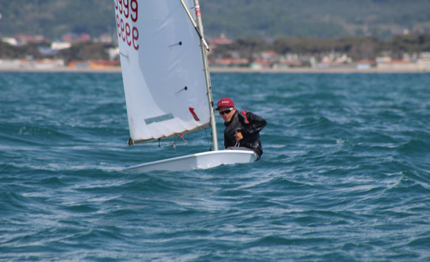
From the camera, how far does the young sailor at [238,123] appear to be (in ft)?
33.0

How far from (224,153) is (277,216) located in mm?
2600

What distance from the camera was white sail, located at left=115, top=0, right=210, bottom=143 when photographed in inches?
383

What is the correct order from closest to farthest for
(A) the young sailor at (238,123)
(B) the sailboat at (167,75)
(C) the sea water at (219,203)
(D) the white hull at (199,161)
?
(C) the sea water at (219,203), (B) the sailboat at (167,75), (D) the white hull at (199,161), (A) the young sailor at (238,123)

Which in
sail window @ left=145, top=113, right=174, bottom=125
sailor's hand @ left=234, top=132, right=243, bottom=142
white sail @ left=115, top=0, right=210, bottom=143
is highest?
white sail @ left=115, top=0, right=210, bottom=143

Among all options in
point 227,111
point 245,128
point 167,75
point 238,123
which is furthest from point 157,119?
point 245,128

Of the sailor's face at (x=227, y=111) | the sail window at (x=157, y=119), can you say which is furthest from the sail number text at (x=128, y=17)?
the sailor's face at (x=227, y=111)

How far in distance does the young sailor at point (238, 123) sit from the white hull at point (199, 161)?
1.09 ft

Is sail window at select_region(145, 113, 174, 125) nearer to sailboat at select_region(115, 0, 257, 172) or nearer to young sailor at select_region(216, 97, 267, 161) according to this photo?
sailboat at select_region(115, 0, 257, 172)

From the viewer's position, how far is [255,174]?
10133mm

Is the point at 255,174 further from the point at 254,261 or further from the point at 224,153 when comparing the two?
the point at 254,261

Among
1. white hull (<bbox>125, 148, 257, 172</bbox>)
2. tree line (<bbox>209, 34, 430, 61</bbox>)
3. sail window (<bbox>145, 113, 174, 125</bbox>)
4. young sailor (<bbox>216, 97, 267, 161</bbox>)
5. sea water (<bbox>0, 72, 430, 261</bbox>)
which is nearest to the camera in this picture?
sea water (<bbox>0, 72, 430, 261</bbox>)

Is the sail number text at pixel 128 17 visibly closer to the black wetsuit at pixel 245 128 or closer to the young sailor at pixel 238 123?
the young sailor at pixel 238 123

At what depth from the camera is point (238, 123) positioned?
401 inches

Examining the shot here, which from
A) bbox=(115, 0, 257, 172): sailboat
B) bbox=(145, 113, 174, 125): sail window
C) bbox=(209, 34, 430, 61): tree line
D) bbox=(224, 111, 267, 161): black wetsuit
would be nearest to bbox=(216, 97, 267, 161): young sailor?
bbox=(224, 111, 267, 161): black wetsuit
